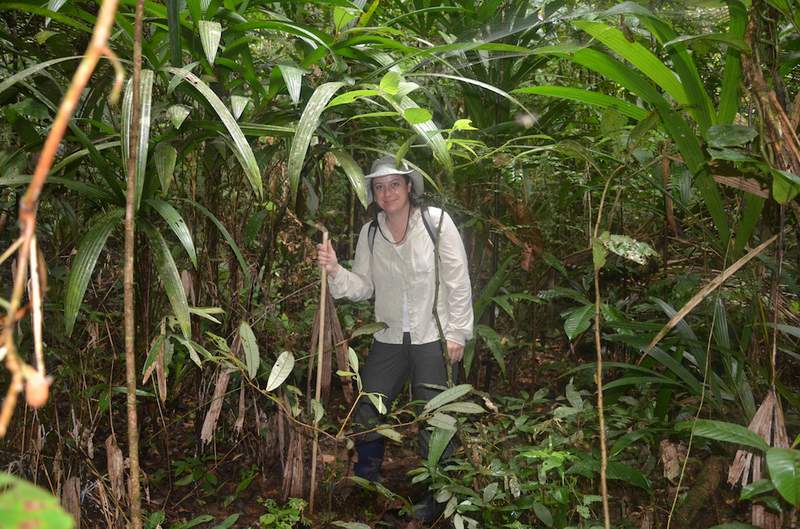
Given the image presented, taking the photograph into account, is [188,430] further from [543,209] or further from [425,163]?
[543,209]

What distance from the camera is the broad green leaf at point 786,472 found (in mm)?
1134

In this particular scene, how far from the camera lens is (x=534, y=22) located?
2.49 metres

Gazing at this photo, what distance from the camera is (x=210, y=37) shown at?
1.67 meters

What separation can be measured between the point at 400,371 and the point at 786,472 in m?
1.73

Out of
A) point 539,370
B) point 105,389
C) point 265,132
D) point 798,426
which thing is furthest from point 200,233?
point 798,426

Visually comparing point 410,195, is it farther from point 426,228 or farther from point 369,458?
point 369,458

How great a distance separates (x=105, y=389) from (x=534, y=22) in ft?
6.26

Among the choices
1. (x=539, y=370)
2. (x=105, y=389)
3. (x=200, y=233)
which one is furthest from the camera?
(x=539, y=370)

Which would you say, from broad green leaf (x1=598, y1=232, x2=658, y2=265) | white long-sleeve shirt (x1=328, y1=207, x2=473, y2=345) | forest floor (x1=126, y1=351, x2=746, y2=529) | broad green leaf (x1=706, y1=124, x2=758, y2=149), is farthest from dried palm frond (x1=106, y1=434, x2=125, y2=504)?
broad green leaf (x1=706, y1=124, x2=758, y2=149)

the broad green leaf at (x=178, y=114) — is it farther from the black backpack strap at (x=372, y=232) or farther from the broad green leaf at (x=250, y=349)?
the black backpack strap at (x=372, y=232)

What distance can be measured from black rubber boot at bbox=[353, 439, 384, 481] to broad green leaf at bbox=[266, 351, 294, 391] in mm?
898

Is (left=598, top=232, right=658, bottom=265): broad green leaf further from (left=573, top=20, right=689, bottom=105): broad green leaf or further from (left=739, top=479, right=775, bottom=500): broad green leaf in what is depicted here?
(left=739, top=479, right=775, bottom=500): broad green leaf

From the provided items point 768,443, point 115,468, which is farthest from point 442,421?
point 115,468

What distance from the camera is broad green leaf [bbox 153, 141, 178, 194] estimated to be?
166 centimetres
